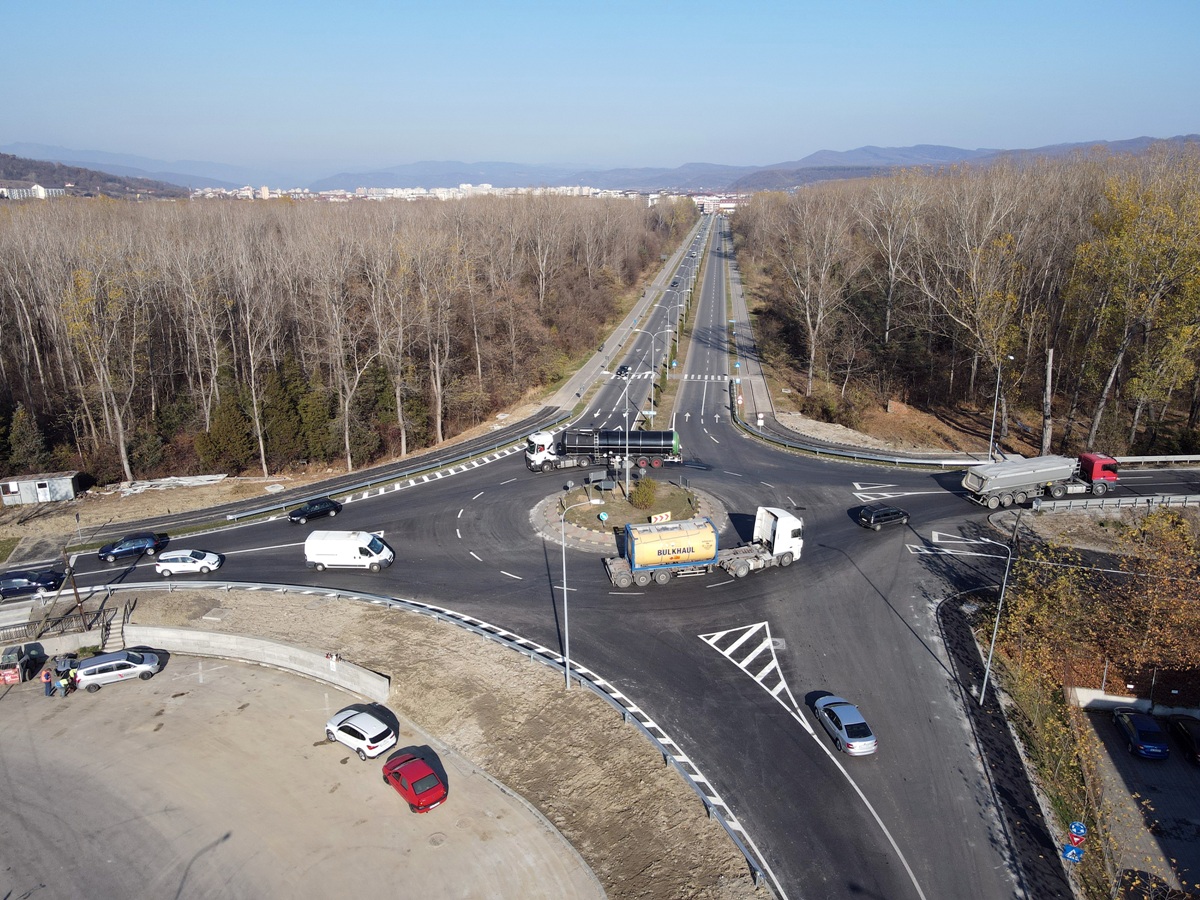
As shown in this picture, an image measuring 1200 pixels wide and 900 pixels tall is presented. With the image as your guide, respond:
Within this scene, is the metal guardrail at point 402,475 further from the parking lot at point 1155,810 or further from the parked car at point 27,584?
the parking lot at point 1155,810

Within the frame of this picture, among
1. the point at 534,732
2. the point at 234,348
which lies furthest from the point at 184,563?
the point at 234,348

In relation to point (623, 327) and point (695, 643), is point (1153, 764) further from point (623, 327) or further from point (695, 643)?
point (623, 327)

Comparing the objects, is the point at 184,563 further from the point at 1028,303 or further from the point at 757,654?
the point at 1028,303

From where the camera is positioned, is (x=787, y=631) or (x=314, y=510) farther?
(x=314, y=510)

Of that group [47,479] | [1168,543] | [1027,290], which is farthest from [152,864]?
[1027,290]

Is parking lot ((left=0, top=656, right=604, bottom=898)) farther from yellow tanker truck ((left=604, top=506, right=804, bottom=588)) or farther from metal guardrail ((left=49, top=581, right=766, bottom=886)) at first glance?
yellow tanker truck ((left=604, top=506, right=804, bottom=588))

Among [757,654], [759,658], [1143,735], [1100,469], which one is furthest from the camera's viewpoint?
[1100,469]

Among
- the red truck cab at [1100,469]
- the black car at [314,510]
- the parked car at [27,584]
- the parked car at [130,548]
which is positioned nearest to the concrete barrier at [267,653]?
the parked car at [27,584]
